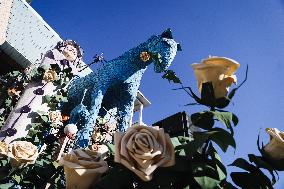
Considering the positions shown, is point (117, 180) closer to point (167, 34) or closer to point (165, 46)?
point (165, 46)

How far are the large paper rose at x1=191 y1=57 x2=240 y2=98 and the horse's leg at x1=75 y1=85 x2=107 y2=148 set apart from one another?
3340 millimetres

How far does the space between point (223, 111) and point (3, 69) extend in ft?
28.3

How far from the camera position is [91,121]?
5.11 metres

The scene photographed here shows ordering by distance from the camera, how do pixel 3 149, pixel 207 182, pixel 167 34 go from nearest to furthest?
pixel 207 182
pixel 3 149
pixel 167 34

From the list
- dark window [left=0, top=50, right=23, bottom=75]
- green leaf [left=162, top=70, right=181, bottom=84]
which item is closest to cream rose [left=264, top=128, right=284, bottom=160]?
green leaf [left=162, top=70, right=181, bottom=84]

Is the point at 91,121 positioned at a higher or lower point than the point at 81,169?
higher

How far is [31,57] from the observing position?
326 inches

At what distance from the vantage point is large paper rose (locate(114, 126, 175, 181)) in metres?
1.03

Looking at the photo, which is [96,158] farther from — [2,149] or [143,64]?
[143,64]

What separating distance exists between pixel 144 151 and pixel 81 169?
27 cm

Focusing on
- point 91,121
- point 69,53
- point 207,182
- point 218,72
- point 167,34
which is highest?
point 167,34

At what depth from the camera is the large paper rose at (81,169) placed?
3.69 feet

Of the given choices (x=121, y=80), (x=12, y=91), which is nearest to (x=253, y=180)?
(x=12, y=91)

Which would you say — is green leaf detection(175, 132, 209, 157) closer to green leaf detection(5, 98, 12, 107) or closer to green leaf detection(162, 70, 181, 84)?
green leaf detection(162, 70, 181, 84)
